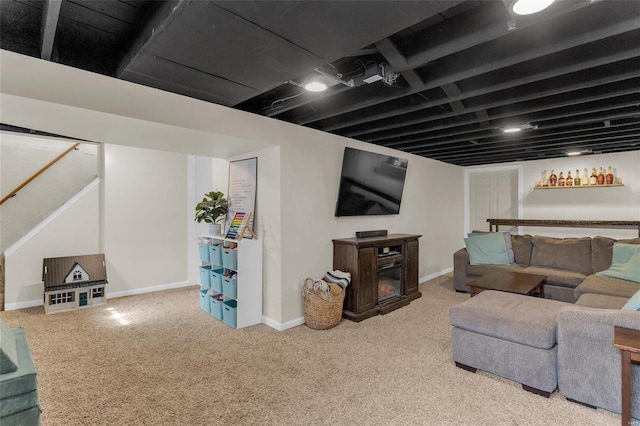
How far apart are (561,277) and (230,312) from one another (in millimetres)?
4224

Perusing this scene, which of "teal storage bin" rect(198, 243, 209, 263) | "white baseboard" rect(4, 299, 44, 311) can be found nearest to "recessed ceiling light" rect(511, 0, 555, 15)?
"teal storage bin" rect(198, 243, 209, 263)

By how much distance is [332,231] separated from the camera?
4.02 m

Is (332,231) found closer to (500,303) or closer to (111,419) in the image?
(500,303)

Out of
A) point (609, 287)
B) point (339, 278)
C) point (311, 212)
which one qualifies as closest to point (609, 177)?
point (609, 287)

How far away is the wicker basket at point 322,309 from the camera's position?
3.35 meters

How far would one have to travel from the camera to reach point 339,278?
12.0 ft

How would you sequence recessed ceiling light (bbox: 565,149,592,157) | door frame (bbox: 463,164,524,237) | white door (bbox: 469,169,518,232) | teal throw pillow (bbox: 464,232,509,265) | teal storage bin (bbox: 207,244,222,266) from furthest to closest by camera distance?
white door (bbox: 469,169,518,232) < door frame (bbox: 463,164,524,237) < recessed ceiling light (bbox: 565,149,592,157) < teal throw pillow (bbox: 464,232,509,265) < teal storage bin (bbox: 207,244,222,266)

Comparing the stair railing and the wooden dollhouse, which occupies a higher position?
the stair railing

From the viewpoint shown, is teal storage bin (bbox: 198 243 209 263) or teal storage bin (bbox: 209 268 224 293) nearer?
teal storage bin (bbox: 209 268 224 293)

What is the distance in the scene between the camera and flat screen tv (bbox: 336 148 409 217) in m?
Result: 4.05

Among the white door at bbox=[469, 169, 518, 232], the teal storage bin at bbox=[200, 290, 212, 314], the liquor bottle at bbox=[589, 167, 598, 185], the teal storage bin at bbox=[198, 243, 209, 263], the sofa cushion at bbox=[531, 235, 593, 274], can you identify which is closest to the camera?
the teal storage bin at bbox=[200, 290, 212, 314]

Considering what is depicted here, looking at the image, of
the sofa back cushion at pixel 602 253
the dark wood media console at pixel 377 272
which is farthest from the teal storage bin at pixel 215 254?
the sofa back cushion at pixel 602 253

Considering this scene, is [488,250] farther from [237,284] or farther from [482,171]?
[237,284]

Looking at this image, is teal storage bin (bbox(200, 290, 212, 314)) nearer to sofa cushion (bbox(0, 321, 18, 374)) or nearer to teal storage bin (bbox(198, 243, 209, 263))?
teal storage bin (bbox(198, 243, 209, 263))
